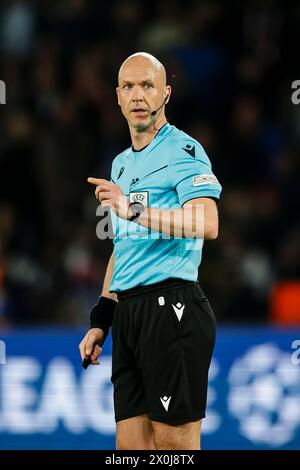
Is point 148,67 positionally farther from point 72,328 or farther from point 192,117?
point 192,117

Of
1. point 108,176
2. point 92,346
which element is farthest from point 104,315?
point 108,176

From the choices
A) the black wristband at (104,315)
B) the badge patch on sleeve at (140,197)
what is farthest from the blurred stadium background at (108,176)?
the badge patch on sleeve at (140,197)

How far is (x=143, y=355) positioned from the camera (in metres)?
4.25

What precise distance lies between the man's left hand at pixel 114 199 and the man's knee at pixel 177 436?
85 cm

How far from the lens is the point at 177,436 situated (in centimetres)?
418

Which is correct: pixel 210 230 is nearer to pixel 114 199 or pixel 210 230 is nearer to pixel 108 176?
pixel 114 199

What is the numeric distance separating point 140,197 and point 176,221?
0.91ft

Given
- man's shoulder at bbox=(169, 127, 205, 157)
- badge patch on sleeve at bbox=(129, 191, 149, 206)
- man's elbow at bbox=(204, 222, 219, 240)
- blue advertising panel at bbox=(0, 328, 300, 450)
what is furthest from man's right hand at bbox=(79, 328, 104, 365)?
blue advertising panel at bbox=(0, 328, 300, 450)

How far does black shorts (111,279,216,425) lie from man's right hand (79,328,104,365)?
0.17m

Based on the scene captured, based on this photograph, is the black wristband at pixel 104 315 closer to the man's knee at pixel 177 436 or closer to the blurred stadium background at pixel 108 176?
the man's knee at pixel 177 436

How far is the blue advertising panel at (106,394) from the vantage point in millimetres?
6816

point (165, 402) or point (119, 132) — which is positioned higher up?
point (119, 132)
